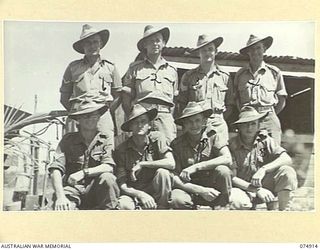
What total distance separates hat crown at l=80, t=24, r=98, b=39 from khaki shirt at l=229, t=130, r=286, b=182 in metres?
0.33

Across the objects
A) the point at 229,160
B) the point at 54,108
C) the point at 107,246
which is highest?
the point at 54,108

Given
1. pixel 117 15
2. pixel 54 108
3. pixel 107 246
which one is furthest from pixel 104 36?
pixel 107 246

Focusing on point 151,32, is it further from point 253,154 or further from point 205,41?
point 253,154

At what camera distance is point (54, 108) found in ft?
2.84

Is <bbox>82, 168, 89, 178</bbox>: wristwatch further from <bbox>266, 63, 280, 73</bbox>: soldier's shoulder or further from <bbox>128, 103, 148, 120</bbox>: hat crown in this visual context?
<bbox>266, 63, 280, 73</bbox>: soldier's shoulder

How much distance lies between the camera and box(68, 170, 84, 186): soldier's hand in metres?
0.86

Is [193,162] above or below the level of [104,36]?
below

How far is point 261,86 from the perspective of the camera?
872mm

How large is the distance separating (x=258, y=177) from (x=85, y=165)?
0.32 metres

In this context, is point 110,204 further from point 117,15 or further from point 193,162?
point 117,15

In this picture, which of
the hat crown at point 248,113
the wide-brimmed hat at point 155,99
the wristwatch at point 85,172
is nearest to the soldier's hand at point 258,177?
the hat crown at point 248,113

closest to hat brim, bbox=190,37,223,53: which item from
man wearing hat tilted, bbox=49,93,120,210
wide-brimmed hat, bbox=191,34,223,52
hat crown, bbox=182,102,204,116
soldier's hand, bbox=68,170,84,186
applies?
wide-brimmed hat, bbox=191,34,223,52

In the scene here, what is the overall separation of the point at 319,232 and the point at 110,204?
1.28 ft

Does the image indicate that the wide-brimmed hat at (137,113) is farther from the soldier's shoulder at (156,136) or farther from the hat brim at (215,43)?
the hat brim at (215,43)
